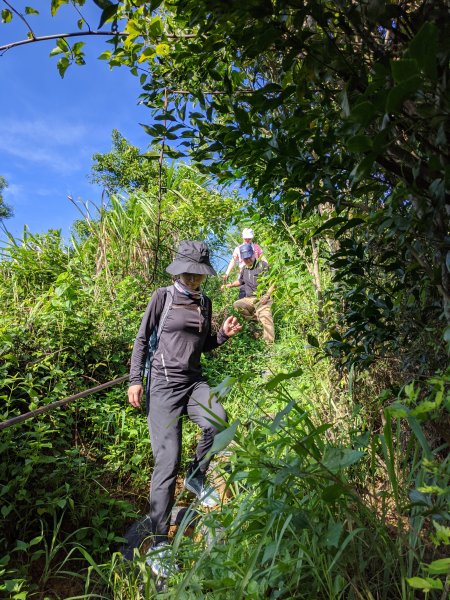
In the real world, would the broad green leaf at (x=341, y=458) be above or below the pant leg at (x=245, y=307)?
below

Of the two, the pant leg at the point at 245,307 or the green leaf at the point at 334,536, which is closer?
the green leaf at the point at 334,536

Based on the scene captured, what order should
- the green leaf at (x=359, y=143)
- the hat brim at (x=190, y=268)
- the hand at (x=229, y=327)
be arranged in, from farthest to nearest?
the hand at (x=229, y=327), the hat brim at (x=190, y=268), the green leaf at (x=359, y=143)

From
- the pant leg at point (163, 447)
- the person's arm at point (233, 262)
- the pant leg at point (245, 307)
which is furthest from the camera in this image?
the person's arm at point (233, 262)

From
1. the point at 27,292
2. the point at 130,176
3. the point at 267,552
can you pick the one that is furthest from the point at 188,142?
the point at 130,176

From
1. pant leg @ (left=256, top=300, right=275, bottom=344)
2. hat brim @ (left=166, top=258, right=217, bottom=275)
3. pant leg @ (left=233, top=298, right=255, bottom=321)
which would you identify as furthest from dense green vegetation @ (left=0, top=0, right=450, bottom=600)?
pant leg @ (left=233, top=298, right=255, bottom=321)

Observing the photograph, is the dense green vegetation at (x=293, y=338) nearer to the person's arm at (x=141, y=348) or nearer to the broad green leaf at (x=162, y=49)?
the broad green leaf at (x=162, y=49)

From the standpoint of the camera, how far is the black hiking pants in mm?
2781

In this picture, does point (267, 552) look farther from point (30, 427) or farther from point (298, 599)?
point (30, 427)

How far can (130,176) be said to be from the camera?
2433 centimetres

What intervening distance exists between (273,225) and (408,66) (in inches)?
137

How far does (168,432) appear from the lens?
2896 millimetres

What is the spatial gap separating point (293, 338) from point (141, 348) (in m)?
2.56

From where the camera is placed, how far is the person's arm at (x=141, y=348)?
10.2 feet

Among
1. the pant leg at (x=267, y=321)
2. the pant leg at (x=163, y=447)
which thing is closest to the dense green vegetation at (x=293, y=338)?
the pant leg at (x=163, y=447)
